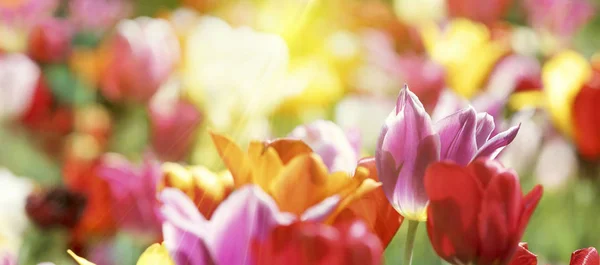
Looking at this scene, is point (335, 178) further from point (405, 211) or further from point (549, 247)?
point (549, 247)

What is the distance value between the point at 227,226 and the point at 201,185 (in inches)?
1.3

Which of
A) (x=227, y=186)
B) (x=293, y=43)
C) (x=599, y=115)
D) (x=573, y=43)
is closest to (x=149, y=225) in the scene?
(x=227, y=186)

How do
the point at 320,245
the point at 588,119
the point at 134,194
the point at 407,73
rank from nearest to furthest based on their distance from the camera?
the point at 320,245, the point at 134,194, the point at 588,119, the point at 407,73

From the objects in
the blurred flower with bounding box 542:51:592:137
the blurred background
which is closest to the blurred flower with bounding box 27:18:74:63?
the blurred background

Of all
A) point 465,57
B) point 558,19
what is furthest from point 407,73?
point 558,19

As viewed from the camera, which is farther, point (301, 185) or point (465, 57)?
point (465, 57)

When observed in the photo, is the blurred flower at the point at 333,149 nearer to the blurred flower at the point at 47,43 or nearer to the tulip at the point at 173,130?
the tulip at the point at 173,130

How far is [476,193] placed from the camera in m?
0.25

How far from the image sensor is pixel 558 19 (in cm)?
106

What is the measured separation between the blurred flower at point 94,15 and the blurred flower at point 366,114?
0.53 meters

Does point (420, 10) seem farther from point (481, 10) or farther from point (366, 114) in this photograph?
point (366, 114)

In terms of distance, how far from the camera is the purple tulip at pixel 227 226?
0.74ft

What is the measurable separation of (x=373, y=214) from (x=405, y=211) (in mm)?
12

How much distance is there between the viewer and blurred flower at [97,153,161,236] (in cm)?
41
